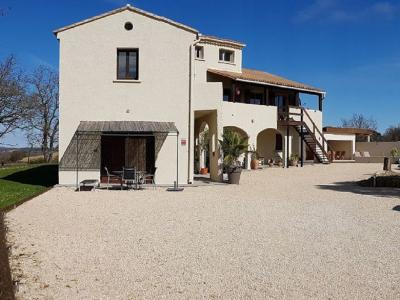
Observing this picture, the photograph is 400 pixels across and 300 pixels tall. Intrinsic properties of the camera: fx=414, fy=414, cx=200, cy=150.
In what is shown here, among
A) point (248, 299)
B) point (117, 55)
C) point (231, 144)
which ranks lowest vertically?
point (248, 299)

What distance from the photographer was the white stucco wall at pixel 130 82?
62.2 ft

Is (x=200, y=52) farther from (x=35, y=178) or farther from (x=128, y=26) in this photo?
(x=35, y=178)

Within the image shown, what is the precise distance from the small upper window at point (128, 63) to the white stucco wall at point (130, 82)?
0.99ft

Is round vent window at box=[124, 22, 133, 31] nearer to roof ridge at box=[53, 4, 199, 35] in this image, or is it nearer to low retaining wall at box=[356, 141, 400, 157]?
roof ridge at box=[53, 4, 199, 35]

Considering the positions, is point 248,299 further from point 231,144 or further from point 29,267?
point 231,144

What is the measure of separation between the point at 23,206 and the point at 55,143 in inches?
1574

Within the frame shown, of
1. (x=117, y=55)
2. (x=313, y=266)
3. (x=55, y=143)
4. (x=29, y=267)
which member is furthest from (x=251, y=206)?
(x=55, y=143)

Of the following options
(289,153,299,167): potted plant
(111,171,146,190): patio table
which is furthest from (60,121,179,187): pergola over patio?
(289,153,299,167): potted plant

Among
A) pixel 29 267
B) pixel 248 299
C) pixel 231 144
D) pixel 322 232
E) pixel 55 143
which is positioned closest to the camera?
pixel 248 299

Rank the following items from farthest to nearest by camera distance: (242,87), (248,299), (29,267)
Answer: (242,87), (29,267), (248,299)

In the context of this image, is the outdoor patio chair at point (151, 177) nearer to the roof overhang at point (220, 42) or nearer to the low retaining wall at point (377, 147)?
the roof overhang at point (220, 42)

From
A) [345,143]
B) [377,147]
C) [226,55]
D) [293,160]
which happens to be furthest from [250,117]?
[377,147]


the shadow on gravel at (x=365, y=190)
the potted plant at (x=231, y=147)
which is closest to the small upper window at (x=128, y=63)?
the potted plant at (x=231, y=147)

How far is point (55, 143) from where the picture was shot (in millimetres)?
50156
